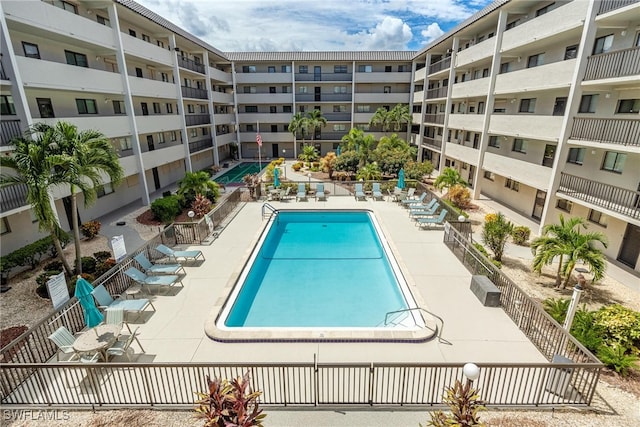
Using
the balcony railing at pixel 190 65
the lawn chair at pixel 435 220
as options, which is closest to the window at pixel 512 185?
the lawn chair at pixel 435 220

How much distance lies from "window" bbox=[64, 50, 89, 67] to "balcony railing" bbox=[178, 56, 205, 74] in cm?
986

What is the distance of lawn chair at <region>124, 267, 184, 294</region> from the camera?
432 inches

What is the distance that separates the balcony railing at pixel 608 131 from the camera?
1273 cm

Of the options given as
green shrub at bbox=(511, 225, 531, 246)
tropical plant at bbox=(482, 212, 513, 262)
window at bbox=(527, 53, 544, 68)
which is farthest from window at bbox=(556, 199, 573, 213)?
window at bbox=(527, 53, 544, 68)

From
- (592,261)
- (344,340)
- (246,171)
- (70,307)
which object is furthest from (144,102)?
(592,261)

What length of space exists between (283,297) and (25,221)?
1412 cm

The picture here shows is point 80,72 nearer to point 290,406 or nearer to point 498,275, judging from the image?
point 290,406

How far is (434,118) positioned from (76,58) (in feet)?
103

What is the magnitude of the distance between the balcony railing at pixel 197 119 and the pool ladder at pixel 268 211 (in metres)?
15.2

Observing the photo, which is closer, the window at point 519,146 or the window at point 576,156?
the window at point 576,156

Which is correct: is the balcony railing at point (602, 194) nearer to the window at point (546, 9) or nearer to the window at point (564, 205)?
the window at point (564, 205)

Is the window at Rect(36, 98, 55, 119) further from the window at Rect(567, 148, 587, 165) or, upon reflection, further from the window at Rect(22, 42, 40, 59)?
the window at Rect(567, 148, 587, 165)

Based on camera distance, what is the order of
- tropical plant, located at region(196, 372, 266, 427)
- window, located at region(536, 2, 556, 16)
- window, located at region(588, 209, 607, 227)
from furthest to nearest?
window, located at region(536, 2, 556, 16) < window, located at region(588, 209, 607, 227) < tropical plant, located at region(196, 372, 266, 427)

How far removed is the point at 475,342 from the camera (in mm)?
8672
